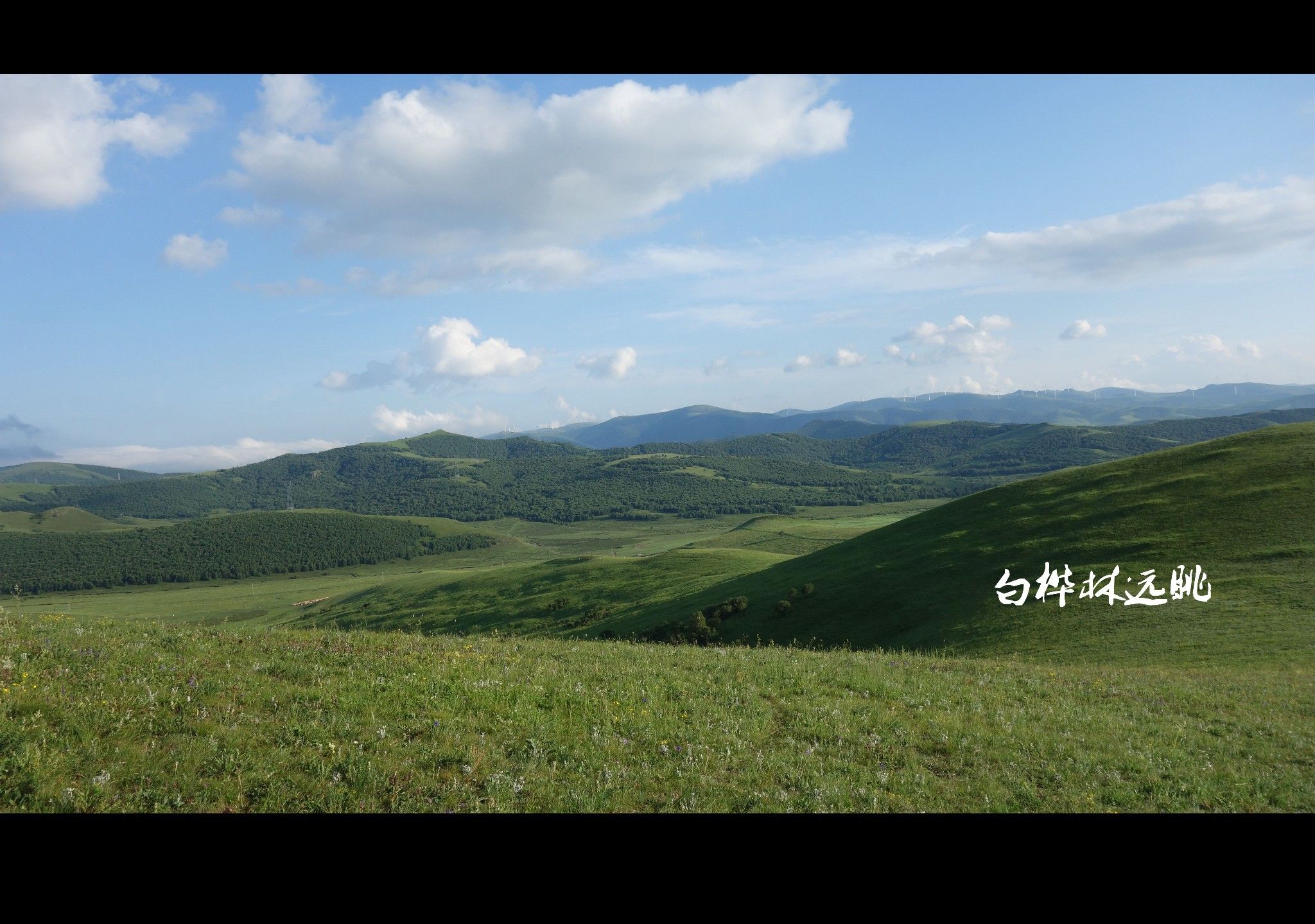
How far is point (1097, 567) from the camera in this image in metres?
45.2

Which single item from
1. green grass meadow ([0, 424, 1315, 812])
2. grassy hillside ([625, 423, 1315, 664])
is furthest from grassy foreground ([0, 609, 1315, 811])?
grassy hillside ([625, 423, 1315, 664])

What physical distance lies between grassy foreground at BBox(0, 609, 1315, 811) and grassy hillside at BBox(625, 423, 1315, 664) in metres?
17.6

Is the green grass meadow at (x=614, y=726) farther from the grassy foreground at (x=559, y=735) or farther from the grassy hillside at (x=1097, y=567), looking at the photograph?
the grassy hillside at (x=1097, y=567)

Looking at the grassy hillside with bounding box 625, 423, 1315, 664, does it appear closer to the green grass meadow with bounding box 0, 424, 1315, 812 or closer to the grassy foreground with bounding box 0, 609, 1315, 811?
the green grass meadow with bounding box 0, 424, 1315, 812

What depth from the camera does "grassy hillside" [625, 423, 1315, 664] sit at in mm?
32906

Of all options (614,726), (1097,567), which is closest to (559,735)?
(614,726)

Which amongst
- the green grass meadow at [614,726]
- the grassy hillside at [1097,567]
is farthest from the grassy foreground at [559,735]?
the grassy hillside at [1097,567]

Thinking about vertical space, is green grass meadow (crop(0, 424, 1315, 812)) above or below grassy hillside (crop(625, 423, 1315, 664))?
above

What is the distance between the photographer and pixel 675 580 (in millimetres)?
98438

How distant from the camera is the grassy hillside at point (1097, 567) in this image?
108 ft
